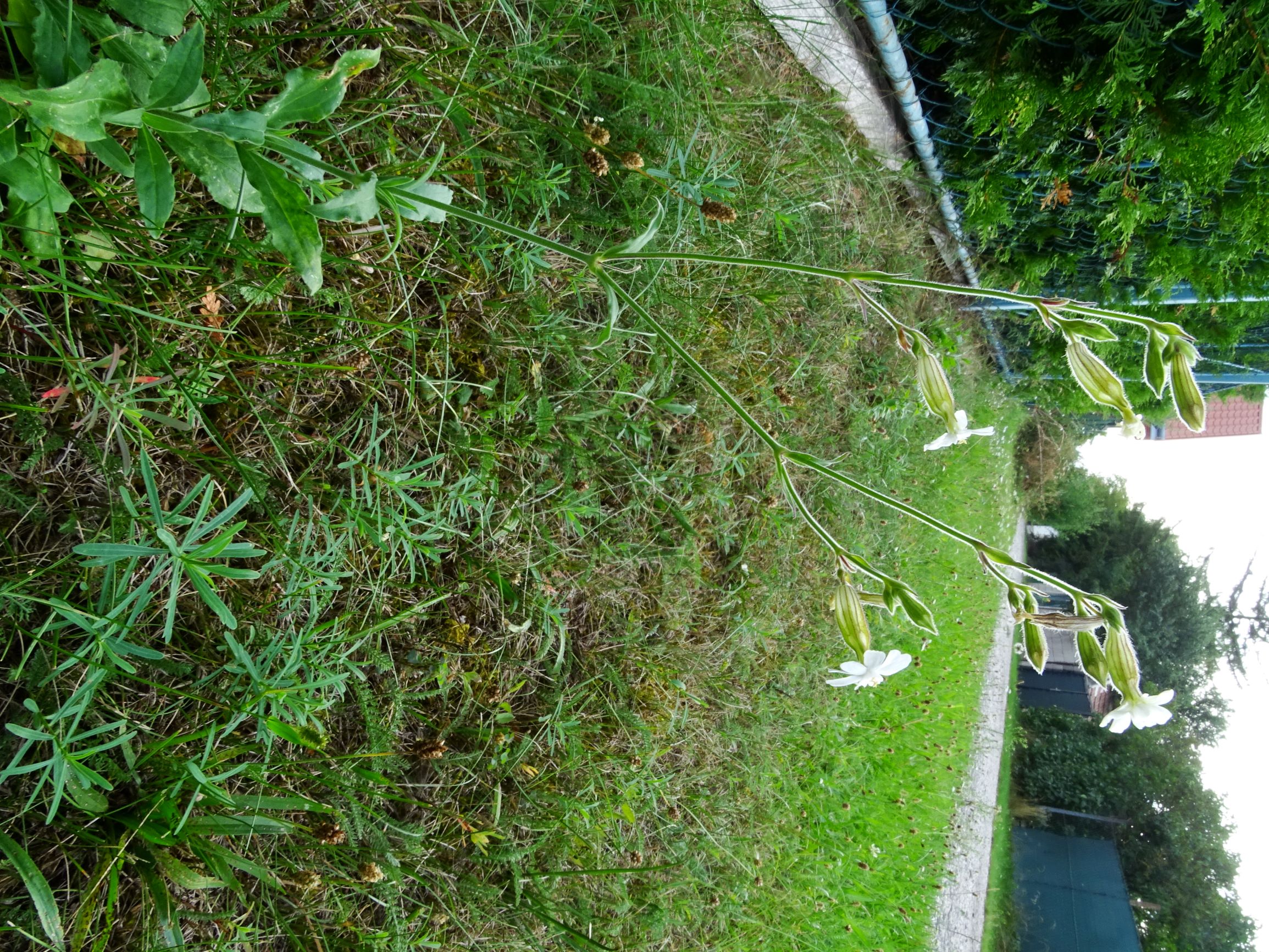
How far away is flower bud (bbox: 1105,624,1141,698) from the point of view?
1191 mm

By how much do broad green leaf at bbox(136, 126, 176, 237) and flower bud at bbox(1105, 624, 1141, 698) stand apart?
1.39 metres

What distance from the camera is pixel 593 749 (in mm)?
2004

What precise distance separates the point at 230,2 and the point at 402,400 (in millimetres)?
698

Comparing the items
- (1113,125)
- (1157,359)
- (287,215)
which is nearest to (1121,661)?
(1157,359)

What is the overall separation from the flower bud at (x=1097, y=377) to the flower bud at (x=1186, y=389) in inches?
2.5

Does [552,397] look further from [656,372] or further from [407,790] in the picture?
[407,790]

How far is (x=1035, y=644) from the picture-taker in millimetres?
1271

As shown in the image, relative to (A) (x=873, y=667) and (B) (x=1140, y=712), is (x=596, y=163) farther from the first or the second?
(B) (x=1140, y=712)

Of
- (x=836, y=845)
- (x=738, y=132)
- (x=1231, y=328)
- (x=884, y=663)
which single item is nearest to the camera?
(x=884, y=663)

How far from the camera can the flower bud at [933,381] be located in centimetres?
126

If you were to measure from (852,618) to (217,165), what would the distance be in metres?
1.12

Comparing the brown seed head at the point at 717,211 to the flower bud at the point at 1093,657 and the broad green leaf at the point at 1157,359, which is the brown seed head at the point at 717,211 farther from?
the flower bud at the point at 1093,657

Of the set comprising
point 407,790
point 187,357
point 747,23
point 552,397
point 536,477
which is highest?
point 747,23

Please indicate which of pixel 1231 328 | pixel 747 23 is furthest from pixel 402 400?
pixel 1231 328
